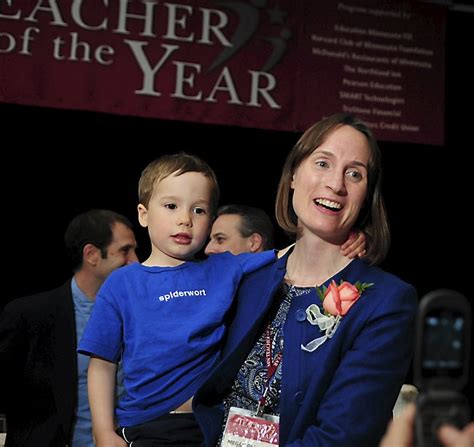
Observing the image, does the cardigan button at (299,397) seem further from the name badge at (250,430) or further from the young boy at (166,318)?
the young boy at (166,318)

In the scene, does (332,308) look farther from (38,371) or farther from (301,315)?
(38,371)

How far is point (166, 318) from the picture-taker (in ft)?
7.15

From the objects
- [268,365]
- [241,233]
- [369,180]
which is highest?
[369,180]

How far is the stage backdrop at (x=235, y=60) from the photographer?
15.4ft

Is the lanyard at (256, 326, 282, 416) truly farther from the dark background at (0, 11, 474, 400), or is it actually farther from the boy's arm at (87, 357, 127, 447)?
the dark background at (0, 11, 474, 400)

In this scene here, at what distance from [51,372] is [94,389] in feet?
5.30

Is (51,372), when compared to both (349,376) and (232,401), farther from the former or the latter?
(349,376)

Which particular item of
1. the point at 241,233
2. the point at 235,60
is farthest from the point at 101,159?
the point at 241,233

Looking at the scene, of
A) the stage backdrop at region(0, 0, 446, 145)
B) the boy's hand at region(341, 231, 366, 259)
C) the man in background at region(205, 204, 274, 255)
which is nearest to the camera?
the boy's hand at region(341, 231, 366, 259)

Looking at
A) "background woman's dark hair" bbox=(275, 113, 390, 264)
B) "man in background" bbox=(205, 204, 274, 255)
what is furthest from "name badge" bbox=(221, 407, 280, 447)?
"man in background" bbox=(205, 204, 274, 255)

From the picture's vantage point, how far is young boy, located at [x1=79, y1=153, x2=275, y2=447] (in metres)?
2.14

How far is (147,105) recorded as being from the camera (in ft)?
15.8

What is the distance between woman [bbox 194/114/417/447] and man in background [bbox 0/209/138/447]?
1.76 metres

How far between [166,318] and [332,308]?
1.51ft
